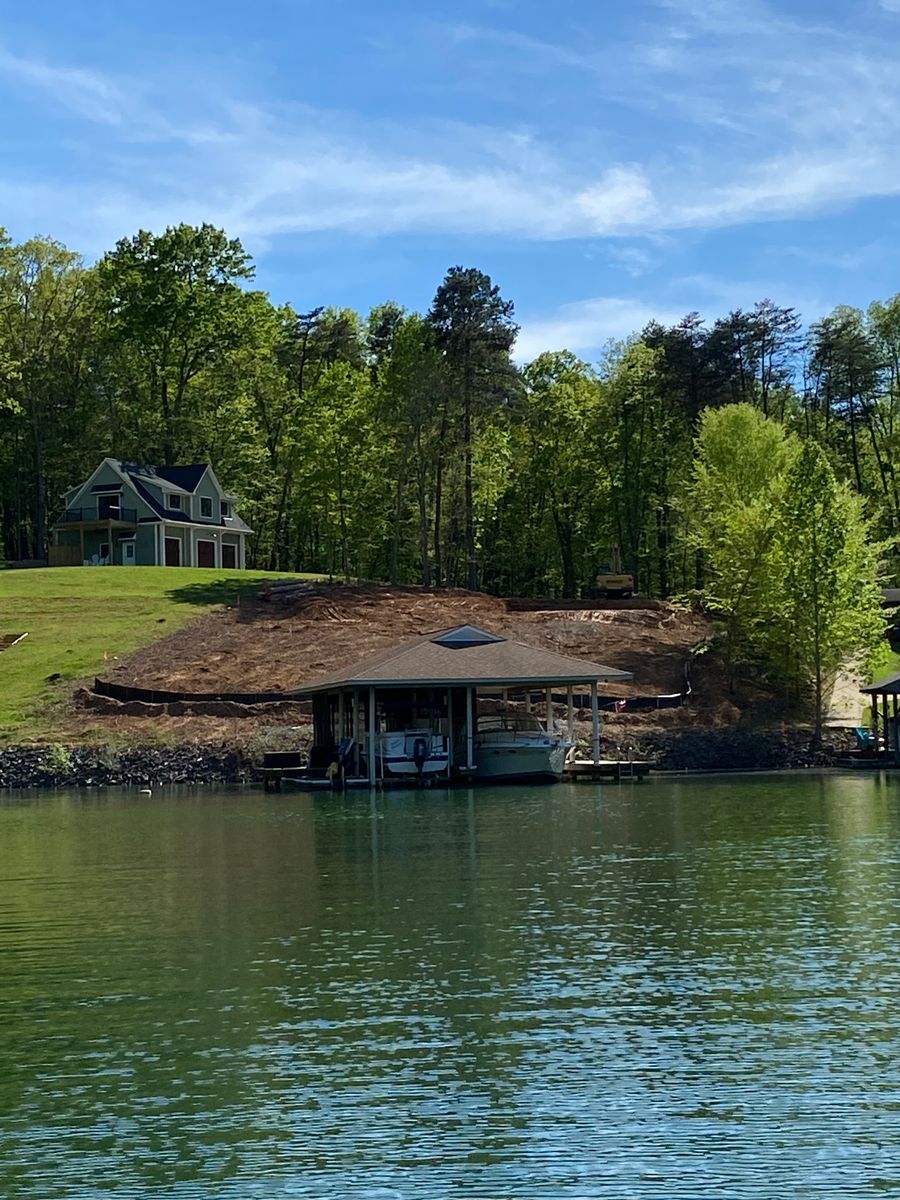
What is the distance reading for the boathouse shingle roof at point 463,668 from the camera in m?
49.4

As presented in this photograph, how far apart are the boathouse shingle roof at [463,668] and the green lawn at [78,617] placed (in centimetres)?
1228

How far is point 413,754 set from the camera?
52.2 metres

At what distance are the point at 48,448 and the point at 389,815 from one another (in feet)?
202

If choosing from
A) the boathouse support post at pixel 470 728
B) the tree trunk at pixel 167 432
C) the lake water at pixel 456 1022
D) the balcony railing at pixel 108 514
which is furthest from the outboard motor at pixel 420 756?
the tree trunk at pixel 167 432

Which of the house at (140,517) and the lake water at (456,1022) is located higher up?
the house at (140,517)

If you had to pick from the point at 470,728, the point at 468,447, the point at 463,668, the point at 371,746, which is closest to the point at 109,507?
the point at 468,447

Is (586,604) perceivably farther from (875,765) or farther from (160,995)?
(160,995)

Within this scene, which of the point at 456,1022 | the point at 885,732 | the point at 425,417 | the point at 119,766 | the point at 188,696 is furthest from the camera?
the point at 425,417

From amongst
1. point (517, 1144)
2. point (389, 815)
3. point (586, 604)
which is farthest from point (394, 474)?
point (517, 1144)

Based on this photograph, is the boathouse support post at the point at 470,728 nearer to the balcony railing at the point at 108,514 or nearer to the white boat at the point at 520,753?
the white boat at the point at 520,753

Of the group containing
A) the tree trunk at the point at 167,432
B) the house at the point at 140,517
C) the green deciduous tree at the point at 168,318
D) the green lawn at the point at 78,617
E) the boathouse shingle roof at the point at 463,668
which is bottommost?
the boathouse shingle roof at the point at 463,668

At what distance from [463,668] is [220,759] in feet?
35.0

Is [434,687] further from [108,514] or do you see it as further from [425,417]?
[108,514]

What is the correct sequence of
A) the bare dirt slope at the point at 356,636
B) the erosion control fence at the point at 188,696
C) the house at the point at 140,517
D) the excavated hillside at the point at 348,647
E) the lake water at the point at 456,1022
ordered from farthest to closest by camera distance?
the house at the point at 140,517 → the bare dirt slope at the point at 356,636 → the erosion control fence at the point at 188,696 → the excavated hillside at the point at 348,647 → the lake water at the point at 456,1022
